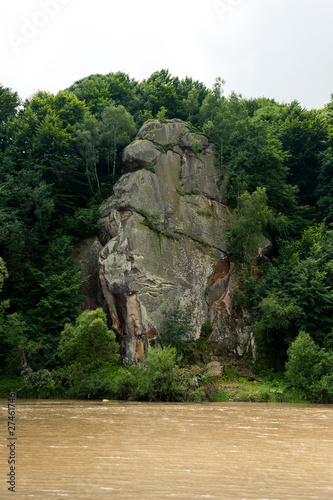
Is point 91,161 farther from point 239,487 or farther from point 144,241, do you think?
point 239,487

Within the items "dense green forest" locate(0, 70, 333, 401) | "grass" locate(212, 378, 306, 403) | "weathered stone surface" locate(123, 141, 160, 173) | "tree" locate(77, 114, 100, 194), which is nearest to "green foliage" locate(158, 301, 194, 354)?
"grass" locate(212, 378, 306, 403)

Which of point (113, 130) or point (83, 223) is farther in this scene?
point (113, 130)

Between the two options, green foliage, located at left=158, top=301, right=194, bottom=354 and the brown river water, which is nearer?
the brown river water

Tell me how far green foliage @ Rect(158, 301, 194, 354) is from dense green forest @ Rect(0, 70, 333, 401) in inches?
160

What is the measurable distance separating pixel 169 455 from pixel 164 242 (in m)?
21.7

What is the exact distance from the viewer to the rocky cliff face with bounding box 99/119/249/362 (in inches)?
1076

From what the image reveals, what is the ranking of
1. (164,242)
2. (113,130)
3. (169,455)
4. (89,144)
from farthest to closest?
1. (113,130)
2. (89,144)
3. (164,242)
4. (169,455)

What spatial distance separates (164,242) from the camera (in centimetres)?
2998

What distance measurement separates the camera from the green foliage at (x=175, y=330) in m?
25.9

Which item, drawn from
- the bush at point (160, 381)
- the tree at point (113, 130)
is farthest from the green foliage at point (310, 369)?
the tree at point (113, 130)

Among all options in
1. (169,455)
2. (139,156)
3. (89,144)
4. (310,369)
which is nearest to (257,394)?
(310,369)

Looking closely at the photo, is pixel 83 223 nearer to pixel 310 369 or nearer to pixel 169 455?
pixel 310 369

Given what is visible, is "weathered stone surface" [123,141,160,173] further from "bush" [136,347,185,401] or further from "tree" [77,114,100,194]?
"bush" [136,347,185,401]

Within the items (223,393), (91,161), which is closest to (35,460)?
(223,393)
